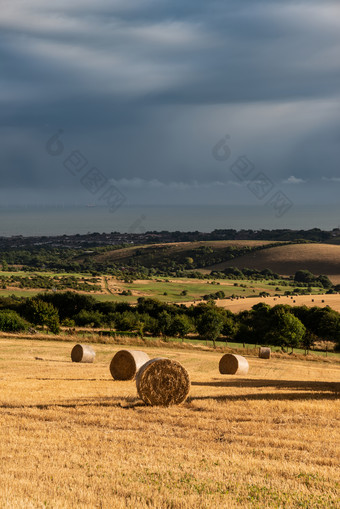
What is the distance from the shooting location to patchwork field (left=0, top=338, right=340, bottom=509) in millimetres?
8945

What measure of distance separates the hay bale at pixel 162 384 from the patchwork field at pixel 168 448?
0.51 m

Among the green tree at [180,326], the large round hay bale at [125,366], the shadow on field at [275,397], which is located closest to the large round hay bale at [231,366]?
the large round hay bale at [125,366]

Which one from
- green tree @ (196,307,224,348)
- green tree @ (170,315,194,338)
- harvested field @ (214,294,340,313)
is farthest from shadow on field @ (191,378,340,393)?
harvested field @ (214,294,340,313)

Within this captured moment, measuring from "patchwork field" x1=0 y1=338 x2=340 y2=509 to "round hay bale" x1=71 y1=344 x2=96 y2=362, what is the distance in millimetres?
14866

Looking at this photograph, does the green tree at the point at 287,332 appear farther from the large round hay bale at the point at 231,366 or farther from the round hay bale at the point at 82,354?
the round hay bale at the point at 82,354

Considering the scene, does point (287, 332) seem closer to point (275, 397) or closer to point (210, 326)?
point (210, 326)

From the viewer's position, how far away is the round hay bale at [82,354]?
39969 millimetres

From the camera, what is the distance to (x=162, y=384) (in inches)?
764

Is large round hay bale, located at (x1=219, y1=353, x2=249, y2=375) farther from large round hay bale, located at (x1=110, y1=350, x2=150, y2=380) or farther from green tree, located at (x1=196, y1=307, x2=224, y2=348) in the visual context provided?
green tree, located at (x1=196, y1=307, x2=224, y2=348)

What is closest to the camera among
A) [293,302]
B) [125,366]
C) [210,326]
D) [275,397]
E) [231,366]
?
[275,397]

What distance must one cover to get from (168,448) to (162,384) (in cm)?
678

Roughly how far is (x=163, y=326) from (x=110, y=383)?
4176 centimetres

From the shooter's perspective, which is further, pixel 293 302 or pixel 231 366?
pixel 293 302

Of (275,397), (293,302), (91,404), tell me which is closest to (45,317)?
(275,397)
